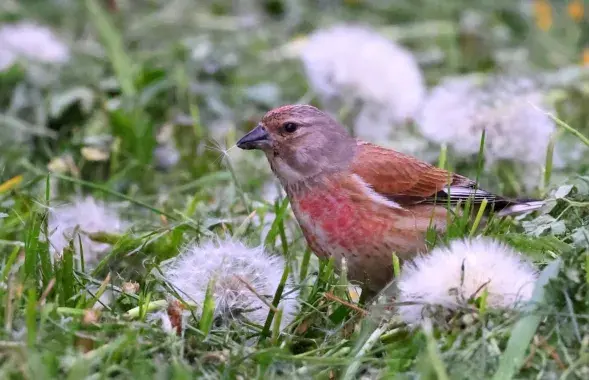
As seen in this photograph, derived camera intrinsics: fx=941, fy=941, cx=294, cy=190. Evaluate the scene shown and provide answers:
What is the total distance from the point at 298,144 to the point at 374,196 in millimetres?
441

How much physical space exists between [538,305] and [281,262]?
45.0 inches

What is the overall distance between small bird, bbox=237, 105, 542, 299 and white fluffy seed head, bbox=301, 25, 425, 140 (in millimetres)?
2036

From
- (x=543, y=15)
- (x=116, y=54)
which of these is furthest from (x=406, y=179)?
(x=543, y=15)

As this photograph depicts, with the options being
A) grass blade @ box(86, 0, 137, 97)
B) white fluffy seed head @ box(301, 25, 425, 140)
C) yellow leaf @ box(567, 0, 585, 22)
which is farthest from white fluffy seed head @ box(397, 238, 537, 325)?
yellow leaf @ box(567, 0, 585, 22)

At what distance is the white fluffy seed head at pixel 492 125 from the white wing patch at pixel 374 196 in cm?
146

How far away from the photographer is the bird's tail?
401 cm

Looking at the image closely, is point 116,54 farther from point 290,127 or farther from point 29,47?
point 290,127

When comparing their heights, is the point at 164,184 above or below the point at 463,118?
below

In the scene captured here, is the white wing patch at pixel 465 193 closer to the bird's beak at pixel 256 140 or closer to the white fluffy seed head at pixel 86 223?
the bird's beak at pixel 256 140

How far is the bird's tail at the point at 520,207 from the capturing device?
4.01 metres

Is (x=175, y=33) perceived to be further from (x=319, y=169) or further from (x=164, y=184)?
(x=319, y=169)

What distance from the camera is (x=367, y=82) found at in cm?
638

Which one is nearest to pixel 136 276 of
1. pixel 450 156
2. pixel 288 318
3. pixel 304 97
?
pixel 288 318

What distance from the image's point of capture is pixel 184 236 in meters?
4.20
